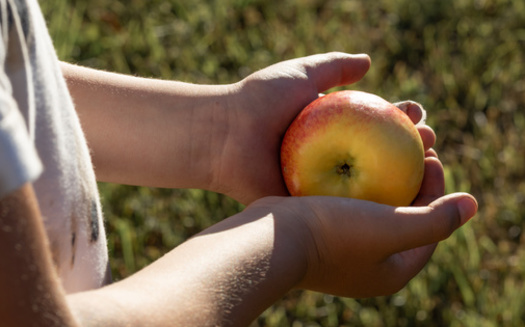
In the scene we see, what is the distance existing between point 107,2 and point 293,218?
2544 millimetres

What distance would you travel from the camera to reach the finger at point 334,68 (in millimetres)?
1851

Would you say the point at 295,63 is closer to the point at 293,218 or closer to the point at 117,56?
the point at 293,218

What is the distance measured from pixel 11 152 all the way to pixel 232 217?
24.2 inches

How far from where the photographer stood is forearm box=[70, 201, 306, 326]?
3.47 ft

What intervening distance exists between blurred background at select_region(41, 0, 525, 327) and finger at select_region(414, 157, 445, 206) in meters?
0.72

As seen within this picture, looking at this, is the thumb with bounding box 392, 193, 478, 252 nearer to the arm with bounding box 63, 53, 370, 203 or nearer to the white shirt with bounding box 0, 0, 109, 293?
the arm with bounding box 63, 53, 370, 203

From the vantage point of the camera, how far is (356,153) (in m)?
1.62

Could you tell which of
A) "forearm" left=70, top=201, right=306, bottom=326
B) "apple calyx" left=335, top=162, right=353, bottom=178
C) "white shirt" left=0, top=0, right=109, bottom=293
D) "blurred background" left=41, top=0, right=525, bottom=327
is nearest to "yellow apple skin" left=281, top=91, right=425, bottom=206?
"apple calyx" left=335, top=162, right=353, bottom=178

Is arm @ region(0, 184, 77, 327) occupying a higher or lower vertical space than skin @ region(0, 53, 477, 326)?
higher

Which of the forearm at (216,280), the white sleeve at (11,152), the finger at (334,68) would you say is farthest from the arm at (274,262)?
the finger at (334,68)

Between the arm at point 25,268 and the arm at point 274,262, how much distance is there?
11 centimetres

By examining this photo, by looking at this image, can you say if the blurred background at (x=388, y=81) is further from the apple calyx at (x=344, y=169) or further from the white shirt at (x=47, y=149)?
the white shirt at (x=47, y=149)

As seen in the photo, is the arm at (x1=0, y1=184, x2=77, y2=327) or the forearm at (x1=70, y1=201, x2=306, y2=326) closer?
the arm at (x1=0, y1=184, x2=77, y2=327)

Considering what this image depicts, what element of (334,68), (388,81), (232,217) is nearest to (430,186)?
(334,68)
